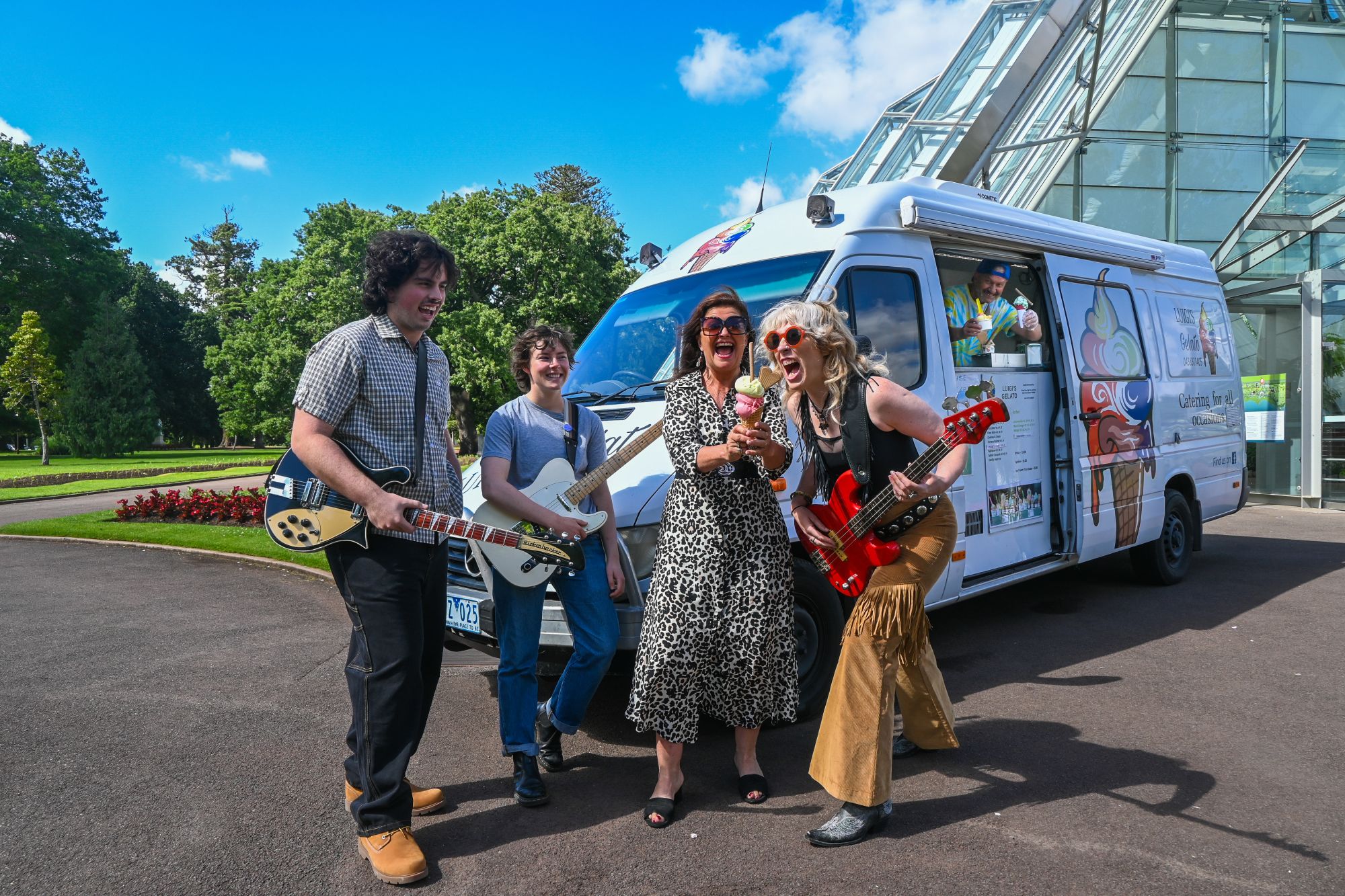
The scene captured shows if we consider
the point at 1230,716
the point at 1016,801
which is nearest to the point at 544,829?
the point at 1016,801

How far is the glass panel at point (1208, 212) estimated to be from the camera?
1717 cm

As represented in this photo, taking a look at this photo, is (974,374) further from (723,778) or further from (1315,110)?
(1315,110)

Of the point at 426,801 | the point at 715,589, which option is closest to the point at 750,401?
the point at 715,589

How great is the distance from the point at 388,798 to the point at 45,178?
59198mm

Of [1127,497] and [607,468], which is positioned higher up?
[607,468]

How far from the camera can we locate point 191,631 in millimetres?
6898

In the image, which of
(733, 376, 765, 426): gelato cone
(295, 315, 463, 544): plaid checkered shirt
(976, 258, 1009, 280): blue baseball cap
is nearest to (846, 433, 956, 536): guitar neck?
(733, 376, 765, 426): gelato cone

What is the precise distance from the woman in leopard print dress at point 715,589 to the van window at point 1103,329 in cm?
388

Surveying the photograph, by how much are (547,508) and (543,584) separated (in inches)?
12.5

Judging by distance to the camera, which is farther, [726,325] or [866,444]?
[726,325]

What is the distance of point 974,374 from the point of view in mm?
5582

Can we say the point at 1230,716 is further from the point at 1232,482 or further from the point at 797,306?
the point at 1232,482

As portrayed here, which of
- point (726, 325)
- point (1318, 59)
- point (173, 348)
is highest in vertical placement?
point (1318, 59)

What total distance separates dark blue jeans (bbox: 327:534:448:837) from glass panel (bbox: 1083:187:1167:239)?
57.9 feet
